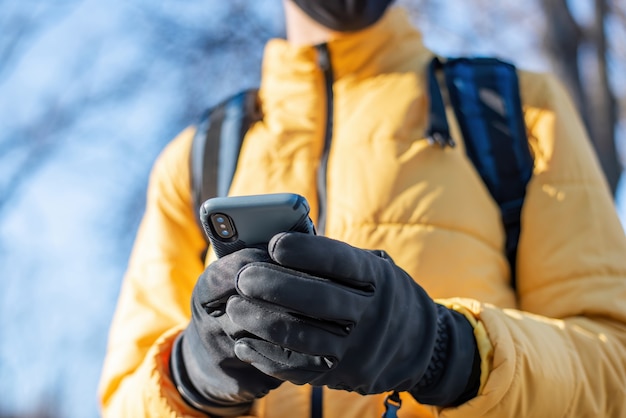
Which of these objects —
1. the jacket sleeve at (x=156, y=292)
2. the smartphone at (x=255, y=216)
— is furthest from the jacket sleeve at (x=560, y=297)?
the jacket sleeve at (x=156, y=292)

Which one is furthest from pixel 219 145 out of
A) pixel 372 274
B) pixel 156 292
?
pixel 372 274

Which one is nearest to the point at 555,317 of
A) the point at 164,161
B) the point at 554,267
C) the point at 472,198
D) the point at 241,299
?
the point at 554,267

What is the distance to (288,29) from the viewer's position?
102 inches

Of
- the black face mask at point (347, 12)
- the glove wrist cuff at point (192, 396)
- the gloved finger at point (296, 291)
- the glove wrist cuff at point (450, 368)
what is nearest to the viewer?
the gloved finger at point (296, 291)

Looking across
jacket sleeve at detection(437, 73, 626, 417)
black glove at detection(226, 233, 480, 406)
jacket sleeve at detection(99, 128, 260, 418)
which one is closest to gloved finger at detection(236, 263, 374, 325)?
→ black glove at detection(226, 233, 480, 406)

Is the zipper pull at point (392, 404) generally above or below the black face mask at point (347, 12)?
below

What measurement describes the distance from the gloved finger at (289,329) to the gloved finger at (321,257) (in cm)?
8

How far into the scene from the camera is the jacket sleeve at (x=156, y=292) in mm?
1949

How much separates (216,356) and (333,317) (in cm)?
34

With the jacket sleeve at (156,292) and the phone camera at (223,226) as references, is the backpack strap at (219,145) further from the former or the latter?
the phone camera at (223,226)

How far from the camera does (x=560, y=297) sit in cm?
193

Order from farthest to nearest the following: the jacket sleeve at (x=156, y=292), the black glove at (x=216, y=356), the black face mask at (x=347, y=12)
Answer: the black face mask at (x=347, y=12), the jacket sleeve at (x=156, y=292), the black glove at (x=216, y=356)

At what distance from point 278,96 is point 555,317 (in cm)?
100

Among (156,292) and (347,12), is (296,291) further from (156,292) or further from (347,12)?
(347,12)
